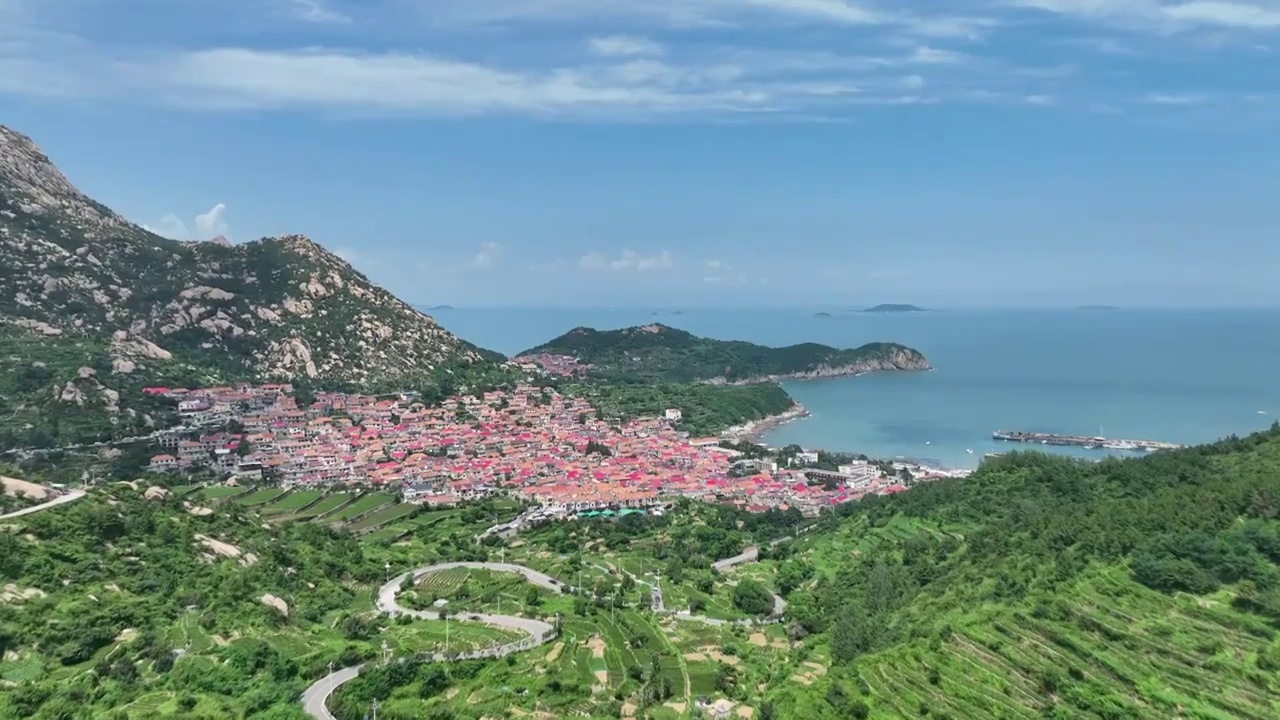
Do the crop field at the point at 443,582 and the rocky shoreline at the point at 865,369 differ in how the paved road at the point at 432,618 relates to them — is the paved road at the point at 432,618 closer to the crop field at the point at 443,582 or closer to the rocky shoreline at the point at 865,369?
the crop field at the point at 443,582

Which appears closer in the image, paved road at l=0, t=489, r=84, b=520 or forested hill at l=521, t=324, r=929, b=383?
paved road at l=0, t=489, r=84, b=520

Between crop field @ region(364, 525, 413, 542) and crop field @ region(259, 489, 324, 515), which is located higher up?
crop field @ region(259, 489, 324, 515)

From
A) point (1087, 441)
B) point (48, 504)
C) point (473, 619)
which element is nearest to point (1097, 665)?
point (473, 619)

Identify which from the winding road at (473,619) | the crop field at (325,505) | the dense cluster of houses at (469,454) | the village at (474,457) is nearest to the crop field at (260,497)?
the crop field at (325,505)

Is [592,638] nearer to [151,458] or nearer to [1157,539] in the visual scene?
[1157,539]

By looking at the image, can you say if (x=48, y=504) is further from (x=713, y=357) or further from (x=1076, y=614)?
(x=713, y=357)

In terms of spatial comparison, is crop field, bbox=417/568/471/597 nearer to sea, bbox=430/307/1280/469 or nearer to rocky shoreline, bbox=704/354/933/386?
sea, bbox=430/307/1280/469

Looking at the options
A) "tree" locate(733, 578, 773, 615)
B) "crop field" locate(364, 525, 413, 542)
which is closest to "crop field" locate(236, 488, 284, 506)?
"crop field" locate(364, 525, 413, 542)
